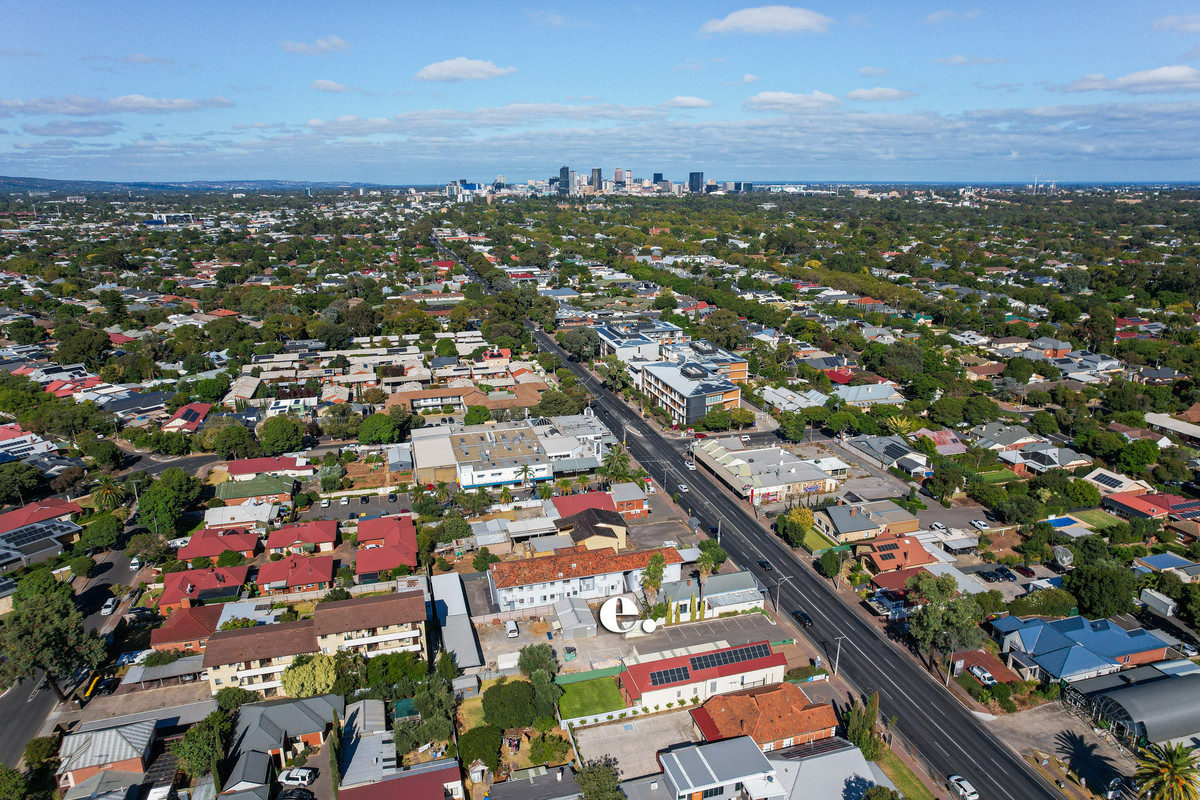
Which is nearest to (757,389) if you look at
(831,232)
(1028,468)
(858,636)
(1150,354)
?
(1028,468)

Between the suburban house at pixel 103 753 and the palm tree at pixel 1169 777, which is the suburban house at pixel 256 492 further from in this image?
the palm tree at pixel 1169 777

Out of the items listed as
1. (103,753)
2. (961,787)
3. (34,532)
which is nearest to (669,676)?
(961,787)

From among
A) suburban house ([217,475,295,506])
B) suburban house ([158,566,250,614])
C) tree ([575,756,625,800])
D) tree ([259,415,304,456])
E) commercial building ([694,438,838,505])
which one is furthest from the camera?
tree ([259,415,304,456])

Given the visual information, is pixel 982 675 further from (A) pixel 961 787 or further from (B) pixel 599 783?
(B) pixel 599 783

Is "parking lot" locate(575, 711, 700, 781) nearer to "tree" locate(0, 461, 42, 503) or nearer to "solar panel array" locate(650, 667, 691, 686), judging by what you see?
"solar panel array" locate(650, 667, 691, 686)

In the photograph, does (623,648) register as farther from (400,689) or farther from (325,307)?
(325,307)

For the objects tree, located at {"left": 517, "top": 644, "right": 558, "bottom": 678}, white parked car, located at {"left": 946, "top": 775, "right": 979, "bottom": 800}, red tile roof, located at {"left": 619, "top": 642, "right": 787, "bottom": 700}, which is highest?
tree, located at {"left": 517, "top": 644, "right": 558, "bottom": 678}

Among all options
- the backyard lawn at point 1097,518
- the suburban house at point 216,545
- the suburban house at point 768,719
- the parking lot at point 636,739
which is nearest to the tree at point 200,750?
the parking lot at point 636,739

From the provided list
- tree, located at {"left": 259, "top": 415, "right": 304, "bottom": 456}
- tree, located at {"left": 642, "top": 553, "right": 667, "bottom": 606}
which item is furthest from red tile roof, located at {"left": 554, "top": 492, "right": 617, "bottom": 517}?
tree, located at {"left": 259, "top": 415, "right": 304, "bottom": 456}
